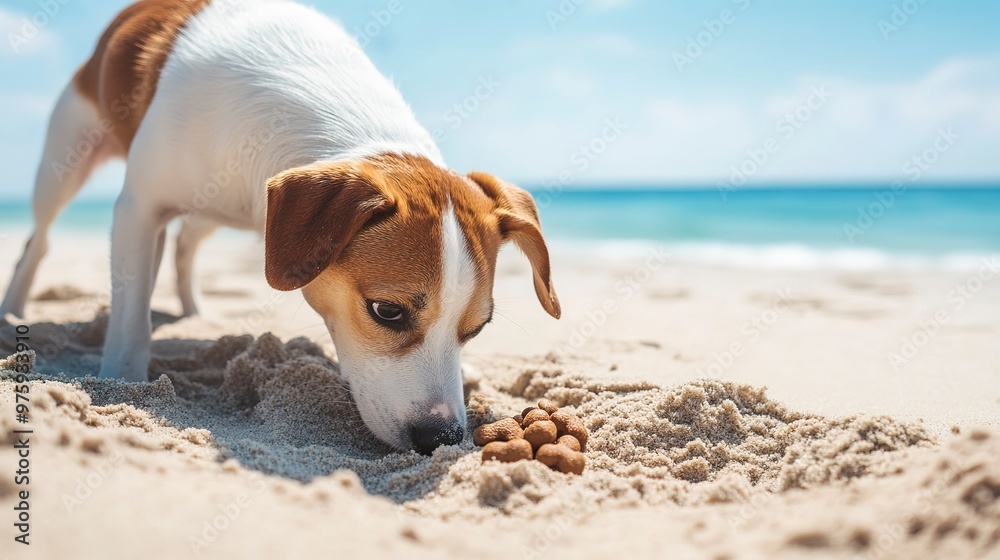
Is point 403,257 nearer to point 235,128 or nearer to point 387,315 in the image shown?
point 387,315

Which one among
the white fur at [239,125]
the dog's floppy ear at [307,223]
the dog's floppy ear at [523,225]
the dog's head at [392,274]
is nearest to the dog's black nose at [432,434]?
the dog's head at [392,274]

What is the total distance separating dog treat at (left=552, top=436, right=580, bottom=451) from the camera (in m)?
2.52

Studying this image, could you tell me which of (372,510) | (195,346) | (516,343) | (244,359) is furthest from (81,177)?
(372,510)

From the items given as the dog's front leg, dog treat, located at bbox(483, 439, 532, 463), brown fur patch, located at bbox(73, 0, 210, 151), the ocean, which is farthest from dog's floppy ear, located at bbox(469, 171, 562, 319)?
the ocean

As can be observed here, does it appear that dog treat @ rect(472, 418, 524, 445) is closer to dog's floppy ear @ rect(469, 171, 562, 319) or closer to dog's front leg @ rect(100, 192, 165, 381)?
dog's floppy ear @ rect(469, 171, 562, 319)

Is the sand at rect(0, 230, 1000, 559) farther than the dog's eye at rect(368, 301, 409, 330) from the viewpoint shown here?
No

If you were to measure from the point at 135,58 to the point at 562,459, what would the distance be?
305cm

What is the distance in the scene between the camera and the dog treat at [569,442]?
8.28 feet

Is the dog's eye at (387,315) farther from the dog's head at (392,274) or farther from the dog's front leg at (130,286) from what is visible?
the dog's front leg at (130,286)

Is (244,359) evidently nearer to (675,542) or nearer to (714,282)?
(675,542)

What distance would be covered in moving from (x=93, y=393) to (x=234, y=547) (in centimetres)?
160

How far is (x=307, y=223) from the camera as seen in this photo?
260 cm

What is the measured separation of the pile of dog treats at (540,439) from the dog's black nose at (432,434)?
0.09m

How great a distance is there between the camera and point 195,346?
4289 mm
